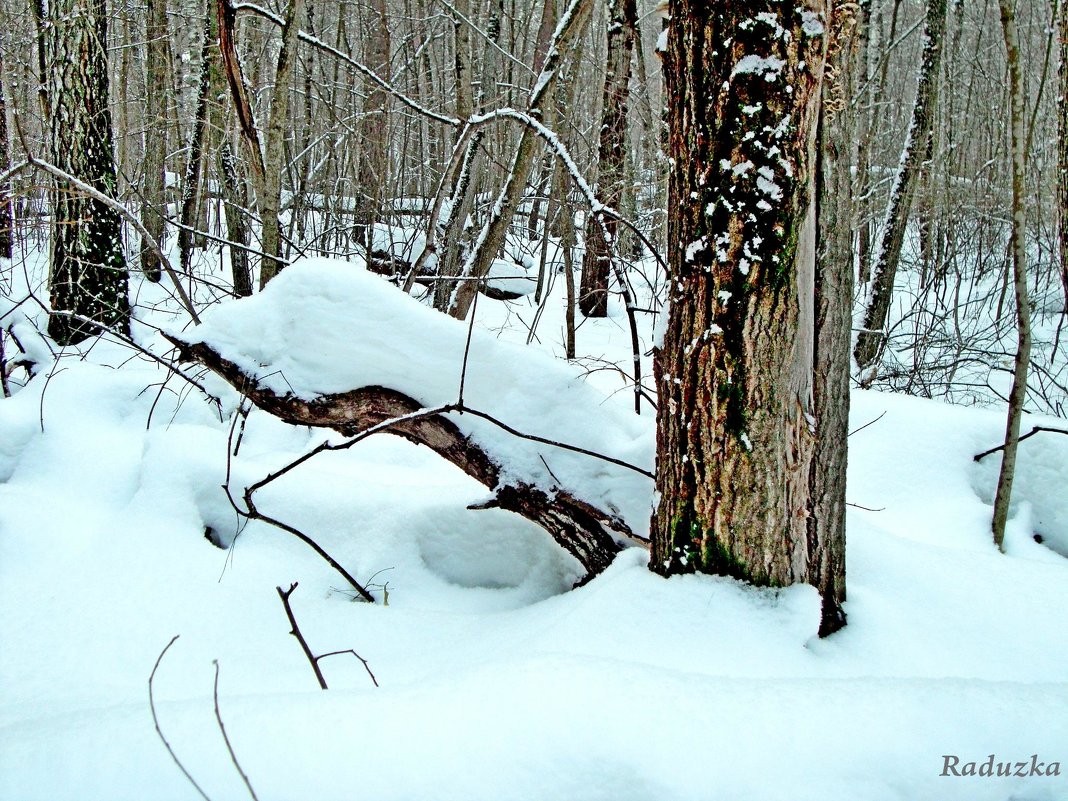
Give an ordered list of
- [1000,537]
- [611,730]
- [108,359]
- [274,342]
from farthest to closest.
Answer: [108,359]
[1000,537]
[274,342]
[611,730]

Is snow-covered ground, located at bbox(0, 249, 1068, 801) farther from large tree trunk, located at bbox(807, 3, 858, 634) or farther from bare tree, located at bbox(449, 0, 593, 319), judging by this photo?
bare tree, located at bbox(449, 0, 593, 319)

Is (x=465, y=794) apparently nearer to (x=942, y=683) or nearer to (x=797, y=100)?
(x=942, y=683)

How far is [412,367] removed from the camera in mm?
1969

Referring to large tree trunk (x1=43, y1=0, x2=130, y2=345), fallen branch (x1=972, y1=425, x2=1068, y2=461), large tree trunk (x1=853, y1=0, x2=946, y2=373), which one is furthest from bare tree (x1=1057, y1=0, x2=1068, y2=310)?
large tree trunk (x1=43, y1=0, x2=130, y2=345)

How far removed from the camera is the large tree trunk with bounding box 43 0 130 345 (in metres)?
4.80

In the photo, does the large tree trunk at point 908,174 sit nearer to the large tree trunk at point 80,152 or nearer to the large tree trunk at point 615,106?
the large tree trunk at point 615,106

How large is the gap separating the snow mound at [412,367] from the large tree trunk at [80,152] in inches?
136

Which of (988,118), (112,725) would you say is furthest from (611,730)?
(988,118)

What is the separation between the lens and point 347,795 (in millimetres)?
980

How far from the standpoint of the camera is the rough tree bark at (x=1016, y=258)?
6.77 feet

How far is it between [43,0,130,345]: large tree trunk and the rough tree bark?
504 cm

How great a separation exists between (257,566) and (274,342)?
2.40 feet

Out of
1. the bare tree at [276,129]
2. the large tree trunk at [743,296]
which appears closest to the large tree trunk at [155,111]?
the bare tree at [276,129]

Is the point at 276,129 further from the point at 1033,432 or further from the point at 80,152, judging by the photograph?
the point at 1033,432
